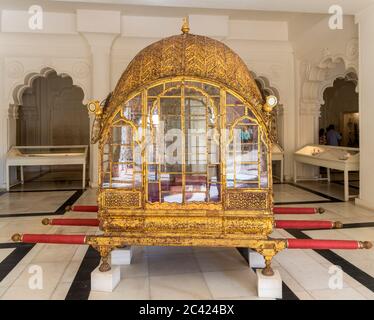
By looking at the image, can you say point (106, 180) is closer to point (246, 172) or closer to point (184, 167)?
point (184, 167)

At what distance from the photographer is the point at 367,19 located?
5.24 m

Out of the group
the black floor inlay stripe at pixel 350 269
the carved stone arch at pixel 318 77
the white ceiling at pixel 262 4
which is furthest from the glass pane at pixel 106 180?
the carved stone arch at pixel 318 77

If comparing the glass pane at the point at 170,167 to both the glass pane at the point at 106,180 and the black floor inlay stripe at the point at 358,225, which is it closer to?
the glass pane at the point at 106,180

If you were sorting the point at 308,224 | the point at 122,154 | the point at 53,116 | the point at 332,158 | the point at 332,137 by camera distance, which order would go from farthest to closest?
1. the point at 53,116
2. the point at 332,137
3. the point at 332,158
4. the point at 308,224
5. the point at 122,154

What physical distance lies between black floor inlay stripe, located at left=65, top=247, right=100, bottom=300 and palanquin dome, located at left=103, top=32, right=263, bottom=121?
4.58 feet

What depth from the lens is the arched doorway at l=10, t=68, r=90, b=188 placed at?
1161 cm

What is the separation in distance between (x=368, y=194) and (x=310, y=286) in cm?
343

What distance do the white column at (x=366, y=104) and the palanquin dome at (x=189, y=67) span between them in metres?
3.35

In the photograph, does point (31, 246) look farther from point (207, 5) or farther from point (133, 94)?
point (207, 5)

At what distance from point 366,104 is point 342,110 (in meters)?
8.63

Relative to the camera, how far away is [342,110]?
1323cm

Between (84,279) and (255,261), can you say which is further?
(255,261)

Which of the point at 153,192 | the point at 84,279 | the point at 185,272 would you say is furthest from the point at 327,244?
the point at 84,279
